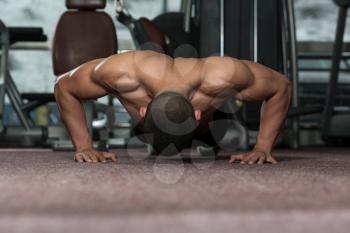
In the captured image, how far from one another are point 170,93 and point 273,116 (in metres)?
0.49

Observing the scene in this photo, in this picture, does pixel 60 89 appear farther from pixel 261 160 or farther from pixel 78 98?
pixel 261 160

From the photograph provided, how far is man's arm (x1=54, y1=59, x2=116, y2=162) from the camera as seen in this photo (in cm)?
208

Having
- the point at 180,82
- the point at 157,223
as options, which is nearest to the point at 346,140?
the point at 180,82

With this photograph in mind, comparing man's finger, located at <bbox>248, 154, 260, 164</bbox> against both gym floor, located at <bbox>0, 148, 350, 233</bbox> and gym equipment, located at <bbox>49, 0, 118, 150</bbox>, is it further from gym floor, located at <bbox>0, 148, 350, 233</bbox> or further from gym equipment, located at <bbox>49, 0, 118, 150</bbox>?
gym equipment, located at <bbox>49, 0, 118, 150</bbox>

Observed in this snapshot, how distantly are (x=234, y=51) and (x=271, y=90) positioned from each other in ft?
4.92

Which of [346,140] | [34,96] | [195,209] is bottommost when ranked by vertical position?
[346,140]

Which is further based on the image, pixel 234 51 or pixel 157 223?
pixel 234 51

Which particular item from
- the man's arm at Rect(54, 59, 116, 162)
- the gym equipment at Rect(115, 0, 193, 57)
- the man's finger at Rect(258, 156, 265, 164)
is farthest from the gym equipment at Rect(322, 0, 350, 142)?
the man's arm at Rect(54, 59, 116, 162)

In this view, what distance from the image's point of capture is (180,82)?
1.90 meters

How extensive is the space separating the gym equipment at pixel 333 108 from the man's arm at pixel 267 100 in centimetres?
224

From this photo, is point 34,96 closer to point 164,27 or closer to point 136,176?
point 164,27

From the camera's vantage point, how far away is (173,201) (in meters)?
1.09

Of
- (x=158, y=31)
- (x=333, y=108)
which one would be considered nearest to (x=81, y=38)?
(x=158, y=31)

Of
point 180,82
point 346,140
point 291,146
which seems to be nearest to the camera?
point 180,82
